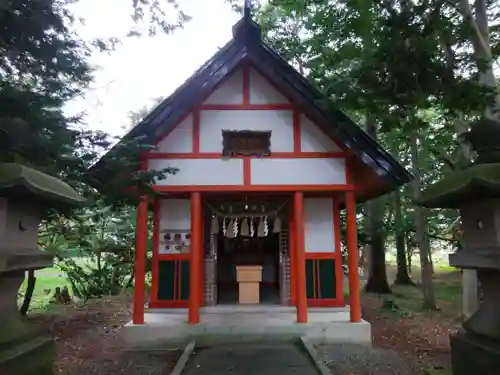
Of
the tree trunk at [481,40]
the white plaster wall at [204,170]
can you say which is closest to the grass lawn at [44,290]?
the white plaster wall at [204,170]

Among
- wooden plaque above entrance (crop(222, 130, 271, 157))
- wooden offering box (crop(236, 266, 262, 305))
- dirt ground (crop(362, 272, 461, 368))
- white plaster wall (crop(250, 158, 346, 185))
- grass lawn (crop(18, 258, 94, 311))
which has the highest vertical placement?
wooden plaque above entrance (crop(222, 130, 271, 157))

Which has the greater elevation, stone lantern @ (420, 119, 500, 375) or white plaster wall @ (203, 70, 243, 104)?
white plaster wall @ (203, 70, 243, 104)

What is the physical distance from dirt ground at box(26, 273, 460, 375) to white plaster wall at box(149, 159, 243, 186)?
3.19 metres

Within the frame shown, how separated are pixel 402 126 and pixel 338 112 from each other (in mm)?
2308

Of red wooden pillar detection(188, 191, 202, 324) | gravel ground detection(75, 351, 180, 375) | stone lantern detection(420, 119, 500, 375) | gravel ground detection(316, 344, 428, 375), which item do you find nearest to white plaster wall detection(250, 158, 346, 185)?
red wooden pillar detection(188, 191, 202, 324)

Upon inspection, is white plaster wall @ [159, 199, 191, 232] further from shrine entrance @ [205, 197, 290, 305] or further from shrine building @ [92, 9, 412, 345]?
shrine entrance @ [205, 197, 290, 305]

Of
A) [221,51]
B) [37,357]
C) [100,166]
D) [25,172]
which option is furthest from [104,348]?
[221,51]

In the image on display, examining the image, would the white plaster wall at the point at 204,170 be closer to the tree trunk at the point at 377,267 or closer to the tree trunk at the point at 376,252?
the tree trunk at the point at 376,252

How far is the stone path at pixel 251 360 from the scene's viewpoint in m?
5.62

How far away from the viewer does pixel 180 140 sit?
26.0 feet

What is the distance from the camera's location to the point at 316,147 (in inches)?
313

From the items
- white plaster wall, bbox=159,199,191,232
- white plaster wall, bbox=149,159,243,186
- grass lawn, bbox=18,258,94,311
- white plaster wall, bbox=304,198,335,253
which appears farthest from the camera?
grass lawn, bbox=18,258,94,311

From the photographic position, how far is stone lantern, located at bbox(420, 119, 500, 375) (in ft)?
9.23

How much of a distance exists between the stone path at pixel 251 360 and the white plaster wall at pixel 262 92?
16.0 feet
